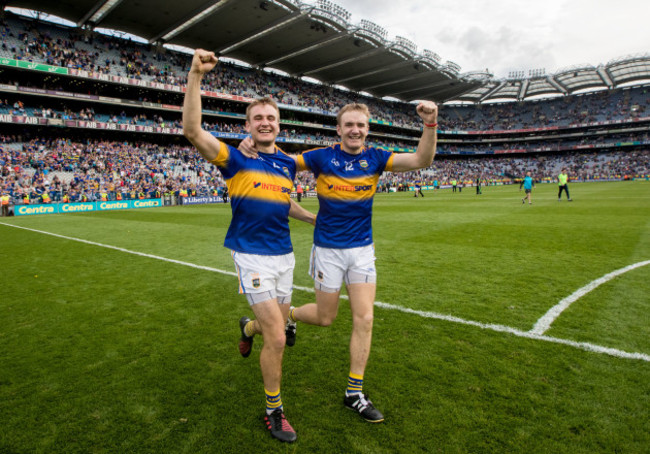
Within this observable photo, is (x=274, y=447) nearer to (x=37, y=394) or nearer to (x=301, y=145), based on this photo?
(x=37, y=394)

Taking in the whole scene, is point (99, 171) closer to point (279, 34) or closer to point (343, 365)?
point (279, 34)

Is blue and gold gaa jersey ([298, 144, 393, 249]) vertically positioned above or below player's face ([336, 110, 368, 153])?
below

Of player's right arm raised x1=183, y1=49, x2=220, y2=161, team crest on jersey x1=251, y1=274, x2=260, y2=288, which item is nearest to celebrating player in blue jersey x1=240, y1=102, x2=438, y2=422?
player's right arm raised x1=183, y1=49, x2=220, y2=161

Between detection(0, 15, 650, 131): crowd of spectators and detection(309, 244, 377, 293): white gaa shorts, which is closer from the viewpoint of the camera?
detection(309, 244, 377, 293): white gaa shorts

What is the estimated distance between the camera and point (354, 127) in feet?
11.0

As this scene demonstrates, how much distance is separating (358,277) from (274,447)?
4.83ft

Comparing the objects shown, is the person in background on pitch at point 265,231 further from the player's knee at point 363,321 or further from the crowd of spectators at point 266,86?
the crowd of spectators at point 266,86

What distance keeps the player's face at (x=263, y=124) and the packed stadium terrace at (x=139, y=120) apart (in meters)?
32.3

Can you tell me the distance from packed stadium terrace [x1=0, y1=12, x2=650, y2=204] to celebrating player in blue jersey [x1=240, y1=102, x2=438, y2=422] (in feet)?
106

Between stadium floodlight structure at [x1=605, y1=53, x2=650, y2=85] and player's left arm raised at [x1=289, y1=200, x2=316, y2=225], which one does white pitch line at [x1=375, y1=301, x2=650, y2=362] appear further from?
stadium floodlight structure at [x1=605, y1=53, x2=650, y2=85]

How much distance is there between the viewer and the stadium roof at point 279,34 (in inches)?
1414

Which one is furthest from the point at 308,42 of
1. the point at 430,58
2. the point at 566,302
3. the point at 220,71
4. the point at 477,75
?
the point at 566,302

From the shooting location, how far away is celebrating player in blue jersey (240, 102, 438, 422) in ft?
10.5

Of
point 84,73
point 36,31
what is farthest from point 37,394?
point 36,31
